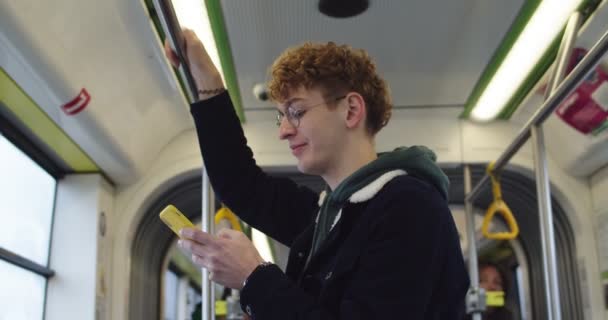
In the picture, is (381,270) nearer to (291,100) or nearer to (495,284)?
(291,100)

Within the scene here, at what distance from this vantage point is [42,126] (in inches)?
124

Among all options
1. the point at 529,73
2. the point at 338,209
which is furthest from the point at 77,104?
the point at 529,73

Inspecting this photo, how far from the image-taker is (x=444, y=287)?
1312 mm

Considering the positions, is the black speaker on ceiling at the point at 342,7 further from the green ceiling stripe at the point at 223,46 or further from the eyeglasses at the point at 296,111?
the eyeglasses at the point at 296,111

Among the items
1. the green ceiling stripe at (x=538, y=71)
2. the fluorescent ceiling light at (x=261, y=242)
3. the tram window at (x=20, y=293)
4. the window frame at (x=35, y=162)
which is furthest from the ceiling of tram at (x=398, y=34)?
the fluorescent ceiling light at (x=261, y=242)

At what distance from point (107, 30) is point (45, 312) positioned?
5.34 feet

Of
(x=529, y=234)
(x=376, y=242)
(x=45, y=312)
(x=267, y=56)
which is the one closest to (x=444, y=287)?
(x=376, y=242)

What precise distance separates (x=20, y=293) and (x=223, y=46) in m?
1.54

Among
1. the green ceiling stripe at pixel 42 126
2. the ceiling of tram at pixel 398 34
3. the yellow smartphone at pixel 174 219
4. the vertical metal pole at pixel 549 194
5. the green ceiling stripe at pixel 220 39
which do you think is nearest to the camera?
the yellow smartphone at pixel 174 219

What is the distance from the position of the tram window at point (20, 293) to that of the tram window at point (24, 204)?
0.08 meters

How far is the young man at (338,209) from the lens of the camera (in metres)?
1.25

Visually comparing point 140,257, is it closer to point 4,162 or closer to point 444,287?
point 4,162

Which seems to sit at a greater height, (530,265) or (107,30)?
(107,30)

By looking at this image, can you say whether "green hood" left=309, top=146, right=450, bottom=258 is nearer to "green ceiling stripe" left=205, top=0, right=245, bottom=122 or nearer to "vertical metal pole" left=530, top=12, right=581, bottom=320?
"vertical metal pole" left=530, top=12, right=581, bottom=320
